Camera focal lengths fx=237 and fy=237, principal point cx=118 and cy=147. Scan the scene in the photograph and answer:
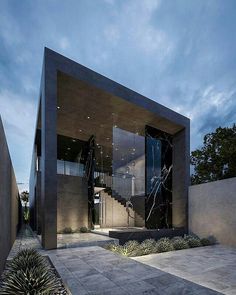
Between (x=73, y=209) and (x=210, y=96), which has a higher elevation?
(x=210, y=96)

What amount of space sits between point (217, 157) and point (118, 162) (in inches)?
332

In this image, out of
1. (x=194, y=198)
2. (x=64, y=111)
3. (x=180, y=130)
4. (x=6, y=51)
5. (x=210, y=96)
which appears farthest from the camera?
(x=210, y=96)

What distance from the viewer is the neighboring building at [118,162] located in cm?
1271

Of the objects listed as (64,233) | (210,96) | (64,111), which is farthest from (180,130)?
(210,96)

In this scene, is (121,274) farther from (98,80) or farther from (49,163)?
(98,80)

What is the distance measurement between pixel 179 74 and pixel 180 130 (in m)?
82.1

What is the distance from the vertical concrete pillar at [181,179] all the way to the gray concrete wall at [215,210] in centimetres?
42

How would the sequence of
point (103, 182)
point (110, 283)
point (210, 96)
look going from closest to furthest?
point (110, 283) < point (103, 182) < point (210, 96)

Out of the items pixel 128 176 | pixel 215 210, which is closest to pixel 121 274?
pixel 215 210

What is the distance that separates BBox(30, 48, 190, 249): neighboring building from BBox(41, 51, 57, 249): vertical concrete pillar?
6.51 feet

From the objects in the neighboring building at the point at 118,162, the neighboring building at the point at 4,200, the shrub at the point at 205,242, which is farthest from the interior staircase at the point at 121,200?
the neighboring building at the point at 4,200

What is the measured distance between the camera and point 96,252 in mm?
7883

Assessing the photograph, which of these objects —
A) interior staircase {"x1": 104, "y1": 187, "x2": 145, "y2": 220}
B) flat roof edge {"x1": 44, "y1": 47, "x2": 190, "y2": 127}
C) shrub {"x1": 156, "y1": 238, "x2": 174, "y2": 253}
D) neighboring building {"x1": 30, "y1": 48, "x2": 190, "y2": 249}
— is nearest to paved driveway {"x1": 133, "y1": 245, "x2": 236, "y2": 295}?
shrub {"x1": 156, "y1": 238, "x2": 174, "y2": 253}

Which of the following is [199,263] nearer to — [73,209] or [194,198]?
[194,198]
